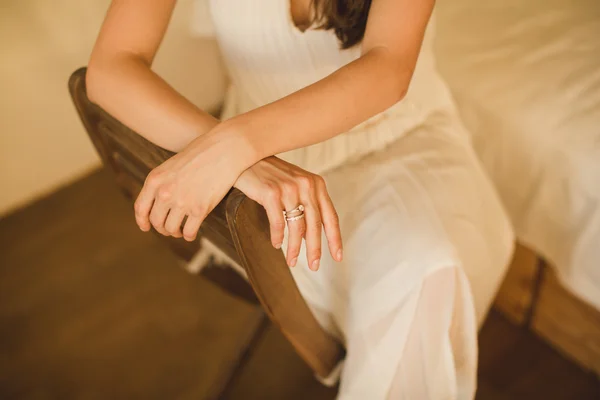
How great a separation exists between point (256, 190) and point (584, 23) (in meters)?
0.95

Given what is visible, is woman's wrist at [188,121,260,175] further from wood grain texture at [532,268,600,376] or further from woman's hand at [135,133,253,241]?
wood grain texture at [532,268,600,376]

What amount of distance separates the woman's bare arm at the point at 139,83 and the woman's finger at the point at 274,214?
5.4 inches

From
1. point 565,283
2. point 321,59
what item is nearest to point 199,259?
point 321,59

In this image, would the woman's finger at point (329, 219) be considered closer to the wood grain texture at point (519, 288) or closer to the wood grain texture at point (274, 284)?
the wood grain texture at point (274, 284)

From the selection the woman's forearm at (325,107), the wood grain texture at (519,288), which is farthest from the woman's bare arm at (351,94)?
the wood grain texture at (519,288)

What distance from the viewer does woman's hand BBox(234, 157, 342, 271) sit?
0.54 metres

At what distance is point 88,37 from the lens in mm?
1389

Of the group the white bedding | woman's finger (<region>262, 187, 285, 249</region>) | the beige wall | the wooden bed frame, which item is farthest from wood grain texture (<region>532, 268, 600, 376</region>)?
the beige wall

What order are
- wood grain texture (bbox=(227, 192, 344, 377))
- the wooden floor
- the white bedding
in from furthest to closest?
the wooden floor, the white bedding, wood grain texture (bbox=(227, 192, 344, 377))

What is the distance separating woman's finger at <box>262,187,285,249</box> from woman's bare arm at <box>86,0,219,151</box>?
0.14m

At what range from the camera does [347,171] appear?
781mm

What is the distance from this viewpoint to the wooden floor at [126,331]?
4.05 ft

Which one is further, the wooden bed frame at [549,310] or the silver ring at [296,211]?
the wooden bed frame at [549,310]

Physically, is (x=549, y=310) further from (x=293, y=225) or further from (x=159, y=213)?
(x=159, y=213)
